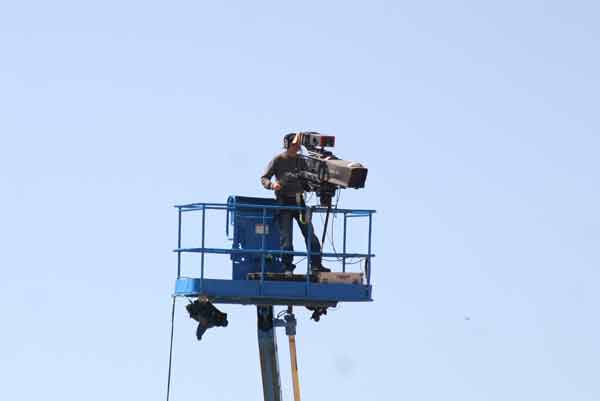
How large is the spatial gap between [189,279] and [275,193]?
2.62 m

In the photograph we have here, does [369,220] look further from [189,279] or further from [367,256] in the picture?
[189,279]

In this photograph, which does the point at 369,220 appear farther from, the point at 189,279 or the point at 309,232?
the point at 189,279

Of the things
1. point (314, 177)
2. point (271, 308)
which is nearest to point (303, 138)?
point (314, 177)

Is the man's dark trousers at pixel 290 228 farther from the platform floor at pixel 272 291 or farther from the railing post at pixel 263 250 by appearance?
the platform floor at pixel 272 291

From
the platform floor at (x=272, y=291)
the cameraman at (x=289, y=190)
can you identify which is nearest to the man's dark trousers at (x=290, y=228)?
the cameraman at (x=289, y=190)

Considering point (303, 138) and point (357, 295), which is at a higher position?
point (303, 138)

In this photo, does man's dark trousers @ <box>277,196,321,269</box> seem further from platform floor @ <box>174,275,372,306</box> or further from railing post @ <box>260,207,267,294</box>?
platform floor @ <box>174,275,372,306</box>

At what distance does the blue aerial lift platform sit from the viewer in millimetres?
41219

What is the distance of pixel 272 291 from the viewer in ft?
136

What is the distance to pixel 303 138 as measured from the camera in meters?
42.1

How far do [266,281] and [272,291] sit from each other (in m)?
0.23

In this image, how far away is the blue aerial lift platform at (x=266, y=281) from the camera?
41219mm

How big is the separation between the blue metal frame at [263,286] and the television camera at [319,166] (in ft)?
1.43

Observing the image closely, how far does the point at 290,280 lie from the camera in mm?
41781
